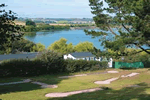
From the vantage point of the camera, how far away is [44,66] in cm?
2772

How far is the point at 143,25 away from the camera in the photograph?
57.7ft

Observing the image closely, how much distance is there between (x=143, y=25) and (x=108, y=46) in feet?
14.9

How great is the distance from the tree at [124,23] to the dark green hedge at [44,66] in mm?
6836

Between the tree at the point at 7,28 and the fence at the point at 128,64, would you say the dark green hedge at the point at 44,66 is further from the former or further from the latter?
the tree at the point at 7,28

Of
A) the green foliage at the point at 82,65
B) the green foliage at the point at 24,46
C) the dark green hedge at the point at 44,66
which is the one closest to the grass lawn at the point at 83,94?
the dark green hedge at the point at 44,66

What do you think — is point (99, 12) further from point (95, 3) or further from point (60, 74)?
point (60, 74)

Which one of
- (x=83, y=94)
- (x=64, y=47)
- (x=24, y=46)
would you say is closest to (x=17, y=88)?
(x=83, y=94)

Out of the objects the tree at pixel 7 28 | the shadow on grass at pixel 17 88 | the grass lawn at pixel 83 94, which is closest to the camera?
the tree at pixel 7 28

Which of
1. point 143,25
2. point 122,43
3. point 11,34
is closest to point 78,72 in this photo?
point 122,43

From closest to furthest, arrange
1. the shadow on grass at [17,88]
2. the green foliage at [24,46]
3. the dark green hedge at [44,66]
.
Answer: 1. the shadow on grass at [17,88]
2. the dark green hedge at [44,66]
3. the green foliage at [24,46]

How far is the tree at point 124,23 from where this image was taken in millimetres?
17656

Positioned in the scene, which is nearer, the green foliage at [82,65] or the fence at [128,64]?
the green foliage at [82,65]

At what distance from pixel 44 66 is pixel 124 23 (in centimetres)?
1207

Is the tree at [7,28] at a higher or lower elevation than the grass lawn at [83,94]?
higher
